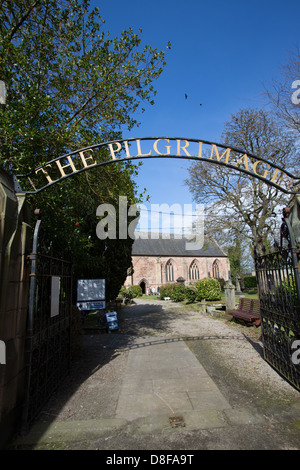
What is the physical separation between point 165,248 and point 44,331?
4117 cm

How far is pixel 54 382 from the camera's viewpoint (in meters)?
4.40

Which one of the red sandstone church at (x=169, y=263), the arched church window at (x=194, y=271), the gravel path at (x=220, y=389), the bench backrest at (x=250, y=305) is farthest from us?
the arched church window at (x=194, y=271)

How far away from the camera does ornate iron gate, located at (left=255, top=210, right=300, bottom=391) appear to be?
4.01 metres

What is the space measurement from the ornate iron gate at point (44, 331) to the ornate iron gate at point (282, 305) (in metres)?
3.77

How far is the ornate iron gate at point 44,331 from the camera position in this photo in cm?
338

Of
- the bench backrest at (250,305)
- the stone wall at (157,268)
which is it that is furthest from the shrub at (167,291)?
the bench backrest at (250,305)

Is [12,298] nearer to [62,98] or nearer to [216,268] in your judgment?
[62,98]

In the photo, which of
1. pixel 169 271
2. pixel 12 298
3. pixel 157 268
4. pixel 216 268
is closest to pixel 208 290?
pixel 12 298

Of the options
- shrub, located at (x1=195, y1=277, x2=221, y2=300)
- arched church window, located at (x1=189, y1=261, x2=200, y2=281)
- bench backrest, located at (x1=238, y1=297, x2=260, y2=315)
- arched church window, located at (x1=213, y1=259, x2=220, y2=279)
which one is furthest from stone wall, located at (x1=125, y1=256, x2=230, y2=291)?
bench backrest, located at (x1=238, y1=297, x2=260, y2=315)

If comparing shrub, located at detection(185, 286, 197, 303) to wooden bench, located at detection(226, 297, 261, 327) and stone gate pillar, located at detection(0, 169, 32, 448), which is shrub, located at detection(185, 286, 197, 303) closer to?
wooden bench, located at detection(226, 297, 261, 327)

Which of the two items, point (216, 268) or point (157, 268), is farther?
point (216, 268)

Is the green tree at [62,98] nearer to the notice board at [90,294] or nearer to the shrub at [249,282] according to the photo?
the notice board at [90,294]

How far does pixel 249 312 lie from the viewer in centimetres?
1025

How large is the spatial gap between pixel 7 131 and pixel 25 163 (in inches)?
27.3
